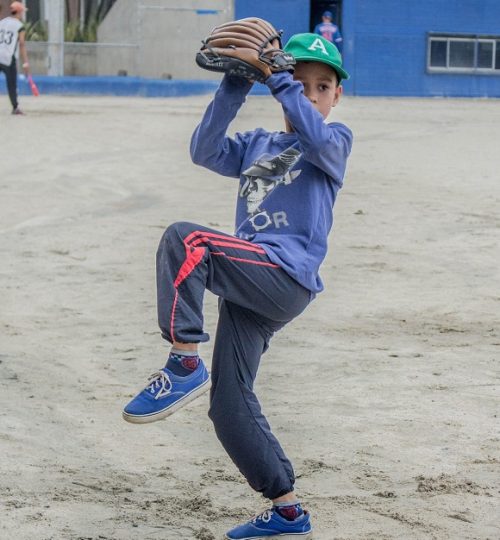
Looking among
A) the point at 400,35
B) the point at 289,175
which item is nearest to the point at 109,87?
the point at 400,35

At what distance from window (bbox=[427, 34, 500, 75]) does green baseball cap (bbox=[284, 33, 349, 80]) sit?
27.2m

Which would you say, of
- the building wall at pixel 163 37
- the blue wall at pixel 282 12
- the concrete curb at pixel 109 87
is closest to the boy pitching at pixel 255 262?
the concrete curb at pixel 109 87

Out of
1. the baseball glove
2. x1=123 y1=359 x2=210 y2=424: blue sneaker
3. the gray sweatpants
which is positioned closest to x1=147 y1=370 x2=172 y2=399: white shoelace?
x1=123 y1=359 x2=210 y2=424: blue sneaker

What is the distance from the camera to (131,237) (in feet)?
32.7

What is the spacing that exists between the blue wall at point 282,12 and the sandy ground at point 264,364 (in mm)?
16007

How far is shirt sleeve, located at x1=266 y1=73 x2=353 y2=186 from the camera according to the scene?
353 cm

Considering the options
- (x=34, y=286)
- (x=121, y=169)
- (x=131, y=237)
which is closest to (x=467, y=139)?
(x=121, y=169)

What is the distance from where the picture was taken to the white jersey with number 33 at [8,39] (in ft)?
64.4

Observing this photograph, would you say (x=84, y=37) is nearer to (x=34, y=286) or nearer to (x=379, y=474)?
(x=34, y=286)

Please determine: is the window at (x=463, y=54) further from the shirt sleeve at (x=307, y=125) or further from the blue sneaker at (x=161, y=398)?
the blue sneaker at (x=161, y=398)

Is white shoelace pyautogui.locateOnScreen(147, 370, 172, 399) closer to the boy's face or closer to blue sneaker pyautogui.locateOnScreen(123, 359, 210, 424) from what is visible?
blue sneaker pyautogui.locateOnScreen(123, 359, 210, 424)

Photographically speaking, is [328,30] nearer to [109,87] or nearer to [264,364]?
[109,87]

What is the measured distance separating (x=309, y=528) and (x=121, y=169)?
32.2 feet

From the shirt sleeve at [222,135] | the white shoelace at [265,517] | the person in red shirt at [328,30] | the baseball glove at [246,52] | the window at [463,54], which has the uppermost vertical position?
the baseball glove at [246,52]
